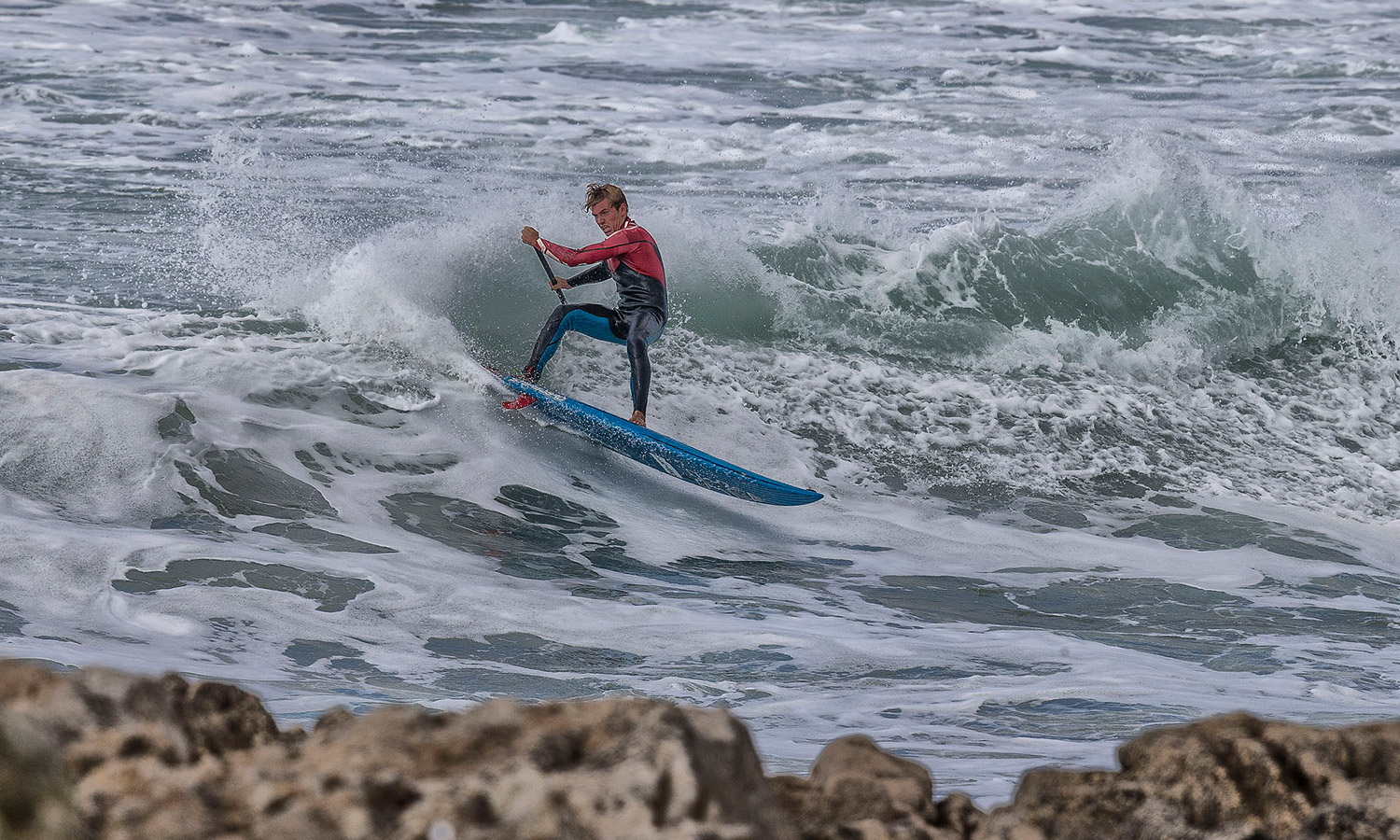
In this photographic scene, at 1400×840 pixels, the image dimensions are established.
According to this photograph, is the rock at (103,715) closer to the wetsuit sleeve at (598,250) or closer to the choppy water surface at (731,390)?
the choppy water surface at (731,390)

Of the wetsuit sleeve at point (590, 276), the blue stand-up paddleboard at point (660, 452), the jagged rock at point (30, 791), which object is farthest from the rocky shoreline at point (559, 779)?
the wetsuit sleeve at point (590, 276)

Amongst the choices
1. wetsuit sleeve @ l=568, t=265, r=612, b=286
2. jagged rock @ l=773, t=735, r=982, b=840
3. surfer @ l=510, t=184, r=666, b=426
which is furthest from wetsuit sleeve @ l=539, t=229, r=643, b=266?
jagged rock @ l=773, t=735, r=982, b=840

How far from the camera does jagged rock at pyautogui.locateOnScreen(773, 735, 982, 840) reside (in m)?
2.15

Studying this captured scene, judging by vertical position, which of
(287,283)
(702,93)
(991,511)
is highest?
(702,93)

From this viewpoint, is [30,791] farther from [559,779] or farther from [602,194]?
[602,194]

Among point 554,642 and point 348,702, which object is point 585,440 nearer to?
point 554,642

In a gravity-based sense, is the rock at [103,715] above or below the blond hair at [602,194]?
below

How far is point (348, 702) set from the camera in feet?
14.9

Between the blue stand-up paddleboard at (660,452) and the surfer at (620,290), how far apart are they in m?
0.14

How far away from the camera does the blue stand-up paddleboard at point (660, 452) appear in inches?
310

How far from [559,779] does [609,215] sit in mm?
6736

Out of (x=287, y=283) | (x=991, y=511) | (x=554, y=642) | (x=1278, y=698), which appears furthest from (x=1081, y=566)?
(x=287, y=283)

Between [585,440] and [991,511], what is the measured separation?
2747mm

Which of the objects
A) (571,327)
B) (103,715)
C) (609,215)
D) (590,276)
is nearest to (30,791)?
(103,715)
